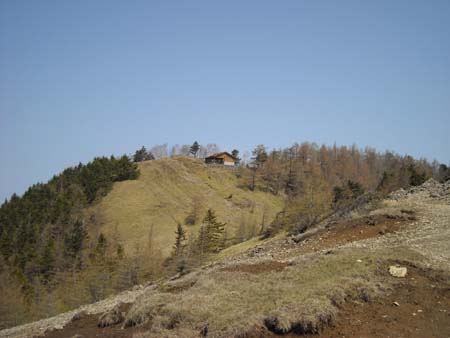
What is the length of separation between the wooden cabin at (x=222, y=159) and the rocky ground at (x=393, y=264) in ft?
379

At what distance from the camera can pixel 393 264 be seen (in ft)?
49.6

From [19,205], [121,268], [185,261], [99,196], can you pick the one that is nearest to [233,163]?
[99,196]

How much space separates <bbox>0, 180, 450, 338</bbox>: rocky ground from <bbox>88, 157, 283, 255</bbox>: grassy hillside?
5748 centimetres

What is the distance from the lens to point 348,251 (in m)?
17.6

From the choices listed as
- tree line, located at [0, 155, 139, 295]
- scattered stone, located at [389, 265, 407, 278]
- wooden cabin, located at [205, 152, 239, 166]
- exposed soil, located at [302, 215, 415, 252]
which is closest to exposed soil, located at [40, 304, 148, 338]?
scattered stone, located at [389, 265, 407, 278]

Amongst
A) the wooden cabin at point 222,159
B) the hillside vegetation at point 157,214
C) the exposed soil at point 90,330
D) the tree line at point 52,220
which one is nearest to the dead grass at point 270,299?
the exposed soil at point 90,330

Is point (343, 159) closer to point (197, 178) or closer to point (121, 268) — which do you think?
point (197, 178)

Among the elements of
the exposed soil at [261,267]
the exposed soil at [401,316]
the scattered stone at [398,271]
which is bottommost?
the exposed soil at [401,316]

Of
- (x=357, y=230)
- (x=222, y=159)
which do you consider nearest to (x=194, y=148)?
(x=222, y=159)

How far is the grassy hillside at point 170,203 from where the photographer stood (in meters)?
88.1

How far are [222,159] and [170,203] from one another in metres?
44.3

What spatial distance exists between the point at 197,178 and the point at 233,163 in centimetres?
2664

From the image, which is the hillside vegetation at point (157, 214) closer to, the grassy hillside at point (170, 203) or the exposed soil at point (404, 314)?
the grassy hillside at point (170, 203)

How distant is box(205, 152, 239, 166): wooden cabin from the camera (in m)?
144
